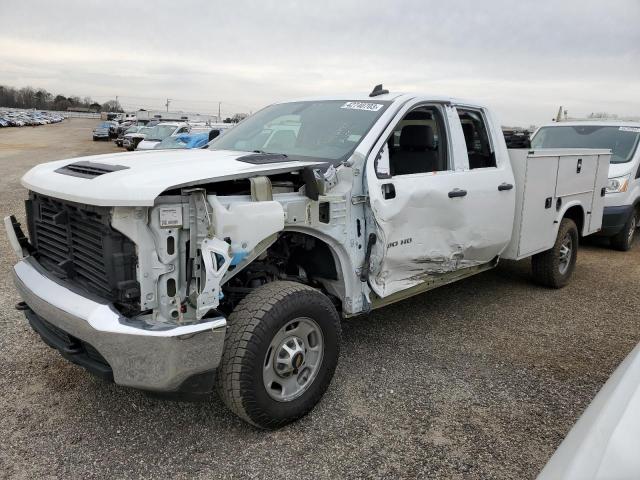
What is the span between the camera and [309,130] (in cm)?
421

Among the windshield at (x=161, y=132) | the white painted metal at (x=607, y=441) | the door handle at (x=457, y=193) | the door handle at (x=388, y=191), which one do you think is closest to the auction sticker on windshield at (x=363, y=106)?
the door handle at (x=388, y=191)

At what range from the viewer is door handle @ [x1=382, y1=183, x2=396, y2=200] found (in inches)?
145

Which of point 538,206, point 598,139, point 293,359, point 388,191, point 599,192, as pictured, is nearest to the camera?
point 293,359

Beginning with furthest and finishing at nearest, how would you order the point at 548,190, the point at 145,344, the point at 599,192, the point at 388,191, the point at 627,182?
the point at 627,182, the point at 599,192, the point at 548,190, the point at 388,191, the point at 145,344

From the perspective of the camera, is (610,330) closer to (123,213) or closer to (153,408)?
(153,408)

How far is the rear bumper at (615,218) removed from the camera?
8180mm

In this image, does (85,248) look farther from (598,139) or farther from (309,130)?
(598,139)

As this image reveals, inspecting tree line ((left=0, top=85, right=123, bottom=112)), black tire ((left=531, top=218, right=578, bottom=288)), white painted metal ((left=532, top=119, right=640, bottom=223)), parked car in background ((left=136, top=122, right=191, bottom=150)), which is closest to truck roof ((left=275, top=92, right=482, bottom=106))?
black tire ((left=531, top=218, right=578, bottom=288))

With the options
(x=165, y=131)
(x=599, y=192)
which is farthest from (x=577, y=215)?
(x=165, y=131)

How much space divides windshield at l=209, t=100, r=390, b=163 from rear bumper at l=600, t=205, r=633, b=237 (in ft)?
18.7

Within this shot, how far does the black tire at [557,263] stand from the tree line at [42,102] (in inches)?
5519

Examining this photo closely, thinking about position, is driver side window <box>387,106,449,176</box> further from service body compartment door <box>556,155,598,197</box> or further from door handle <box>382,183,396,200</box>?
service body compartment door <box>556,155,598,197</box>

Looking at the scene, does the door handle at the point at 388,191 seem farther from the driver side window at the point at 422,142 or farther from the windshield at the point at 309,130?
the driver side window at the point at 422,142

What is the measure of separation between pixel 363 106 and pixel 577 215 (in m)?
3.62
